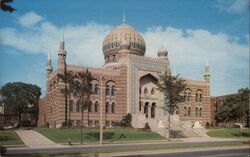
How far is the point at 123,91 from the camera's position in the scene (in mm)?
63594

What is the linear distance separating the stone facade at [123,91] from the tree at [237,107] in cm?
407

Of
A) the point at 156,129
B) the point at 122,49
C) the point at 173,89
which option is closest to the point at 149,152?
the point at 173,89

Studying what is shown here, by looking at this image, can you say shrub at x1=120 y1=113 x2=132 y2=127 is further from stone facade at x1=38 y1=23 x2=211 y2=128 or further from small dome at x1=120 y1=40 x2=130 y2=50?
small dome at x1=120 y1=40 x2=130 y2=50

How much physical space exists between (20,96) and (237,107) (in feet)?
144

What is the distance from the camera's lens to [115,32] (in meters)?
73.9

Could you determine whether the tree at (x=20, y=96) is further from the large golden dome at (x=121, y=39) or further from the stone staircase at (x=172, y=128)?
the stone staircase at (x=172, y=128)

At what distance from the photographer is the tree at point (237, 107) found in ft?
227

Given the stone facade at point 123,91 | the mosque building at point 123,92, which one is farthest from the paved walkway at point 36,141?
the stone facade at point 123,91

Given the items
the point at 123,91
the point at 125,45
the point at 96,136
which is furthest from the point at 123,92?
the point at 96,136

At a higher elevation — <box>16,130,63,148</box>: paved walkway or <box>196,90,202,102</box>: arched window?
<box>196,90,202,102</box>: arched window

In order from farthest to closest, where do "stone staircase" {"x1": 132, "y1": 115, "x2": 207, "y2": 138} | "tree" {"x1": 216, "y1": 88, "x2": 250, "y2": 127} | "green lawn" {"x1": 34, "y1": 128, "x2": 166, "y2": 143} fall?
"tree" {"x1": 216, "y1": 88, "x2": 250, "y2": 127} → "stone staircase" {"x1": 132, "y1": 115, "x2": 207, "y2": 138} → "green lawn" {"x1": 34, "y1": 128, "x2": 166, "y2": 143}

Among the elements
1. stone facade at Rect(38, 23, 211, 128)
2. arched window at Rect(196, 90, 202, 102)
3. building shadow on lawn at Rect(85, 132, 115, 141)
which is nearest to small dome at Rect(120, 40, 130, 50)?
stone facade at Rect(38, 23, 211, 128)

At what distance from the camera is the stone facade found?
5944cm

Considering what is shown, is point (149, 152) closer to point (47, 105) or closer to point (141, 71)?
point (141, 71)
